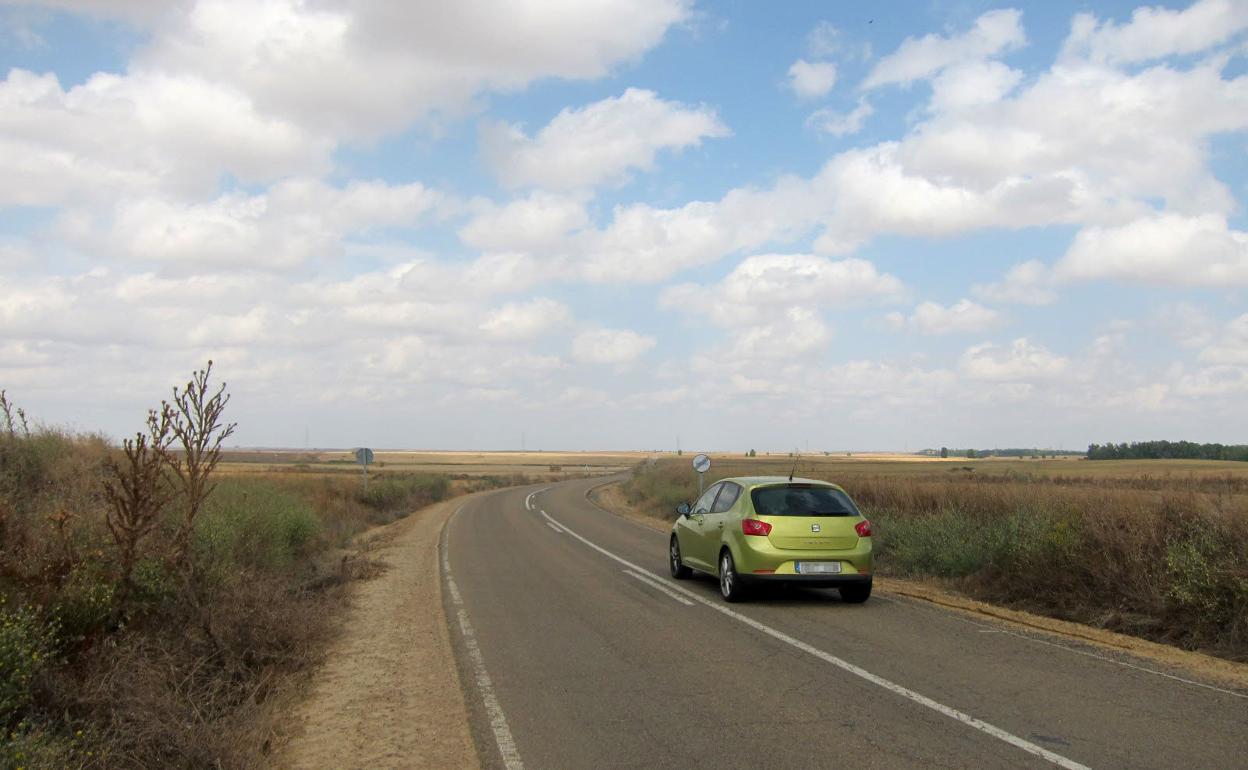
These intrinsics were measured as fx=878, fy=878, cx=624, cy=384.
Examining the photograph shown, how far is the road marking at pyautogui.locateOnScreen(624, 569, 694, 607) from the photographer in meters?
11.9

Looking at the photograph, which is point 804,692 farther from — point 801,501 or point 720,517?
point 720,517

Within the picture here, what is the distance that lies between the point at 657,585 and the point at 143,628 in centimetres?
767

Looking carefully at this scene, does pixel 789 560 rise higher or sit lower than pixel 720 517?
lower

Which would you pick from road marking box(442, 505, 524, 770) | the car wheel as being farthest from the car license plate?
road marking box(442, 505, 524, 770)

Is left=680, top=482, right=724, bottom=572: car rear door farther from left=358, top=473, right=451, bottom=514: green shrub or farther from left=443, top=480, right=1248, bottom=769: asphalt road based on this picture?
left=358, top=473, right=451, bottom=514: green shrub

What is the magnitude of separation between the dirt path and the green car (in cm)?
390

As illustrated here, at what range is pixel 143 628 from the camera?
7426 millimetres

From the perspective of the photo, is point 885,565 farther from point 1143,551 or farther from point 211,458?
point 211,458

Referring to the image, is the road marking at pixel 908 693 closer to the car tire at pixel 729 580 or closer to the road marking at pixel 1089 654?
the car tire at pixel 729 580

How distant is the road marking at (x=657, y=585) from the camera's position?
1190cm

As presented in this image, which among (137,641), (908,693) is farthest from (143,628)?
Result: (908,693)

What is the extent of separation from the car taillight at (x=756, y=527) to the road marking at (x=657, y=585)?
1.25m

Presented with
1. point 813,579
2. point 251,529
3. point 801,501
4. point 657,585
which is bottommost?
point 657,585

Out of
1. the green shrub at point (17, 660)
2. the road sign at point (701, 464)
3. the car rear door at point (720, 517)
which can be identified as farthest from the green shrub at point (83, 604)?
the road sign at point (701, 464)
